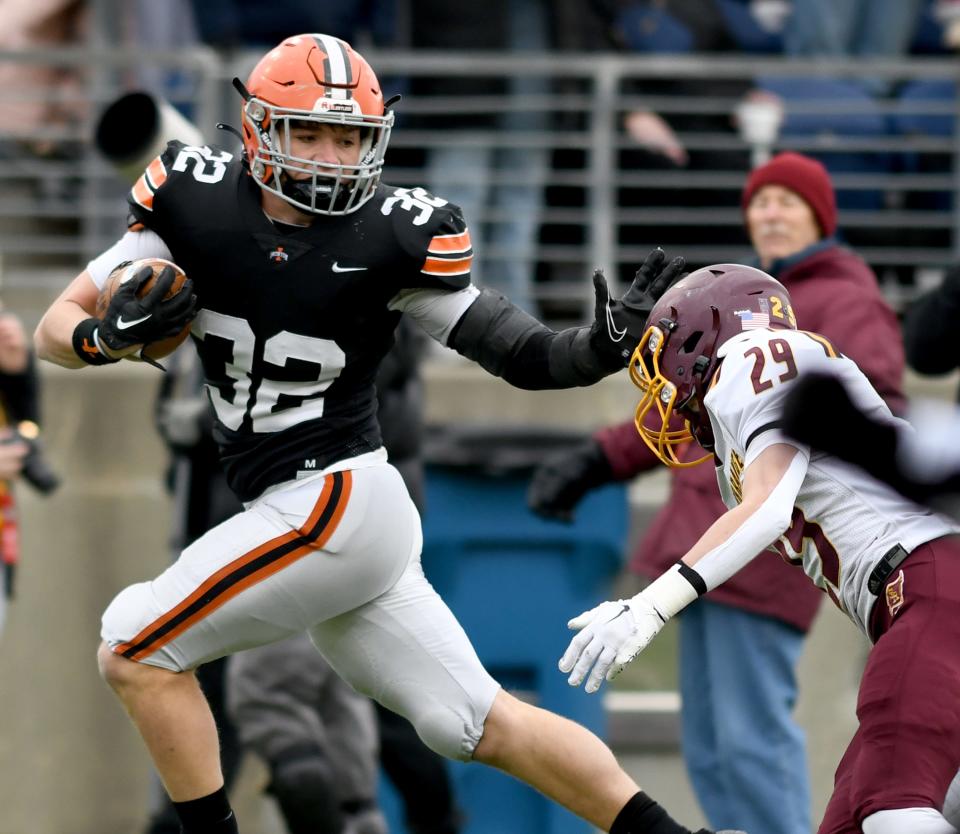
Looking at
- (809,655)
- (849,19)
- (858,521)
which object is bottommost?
(809,655)

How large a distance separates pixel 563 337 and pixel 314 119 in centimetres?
72

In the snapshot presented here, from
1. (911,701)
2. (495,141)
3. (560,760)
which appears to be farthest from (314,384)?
(495,141)

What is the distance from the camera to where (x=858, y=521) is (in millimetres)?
3781

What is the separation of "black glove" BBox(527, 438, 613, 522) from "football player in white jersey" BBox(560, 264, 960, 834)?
1676mm

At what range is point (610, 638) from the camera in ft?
11.7

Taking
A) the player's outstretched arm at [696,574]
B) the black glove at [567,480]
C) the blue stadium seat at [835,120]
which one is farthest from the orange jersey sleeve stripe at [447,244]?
the blue stadium seat at [835,120]

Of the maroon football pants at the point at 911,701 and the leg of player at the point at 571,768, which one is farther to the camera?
the leg of player at the point at 571,768

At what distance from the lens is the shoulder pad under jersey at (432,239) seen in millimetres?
4172

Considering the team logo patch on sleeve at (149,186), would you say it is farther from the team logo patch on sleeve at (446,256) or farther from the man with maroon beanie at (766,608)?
the man with maroon beanie at (766,608)

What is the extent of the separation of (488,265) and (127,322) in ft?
11.8

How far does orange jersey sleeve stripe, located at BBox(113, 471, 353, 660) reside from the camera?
410 cm

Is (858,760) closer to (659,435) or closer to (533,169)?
(659,435)

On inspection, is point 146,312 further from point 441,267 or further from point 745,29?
point 745,29

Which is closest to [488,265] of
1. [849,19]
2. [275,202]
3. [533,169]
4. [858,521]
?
[533,169]
